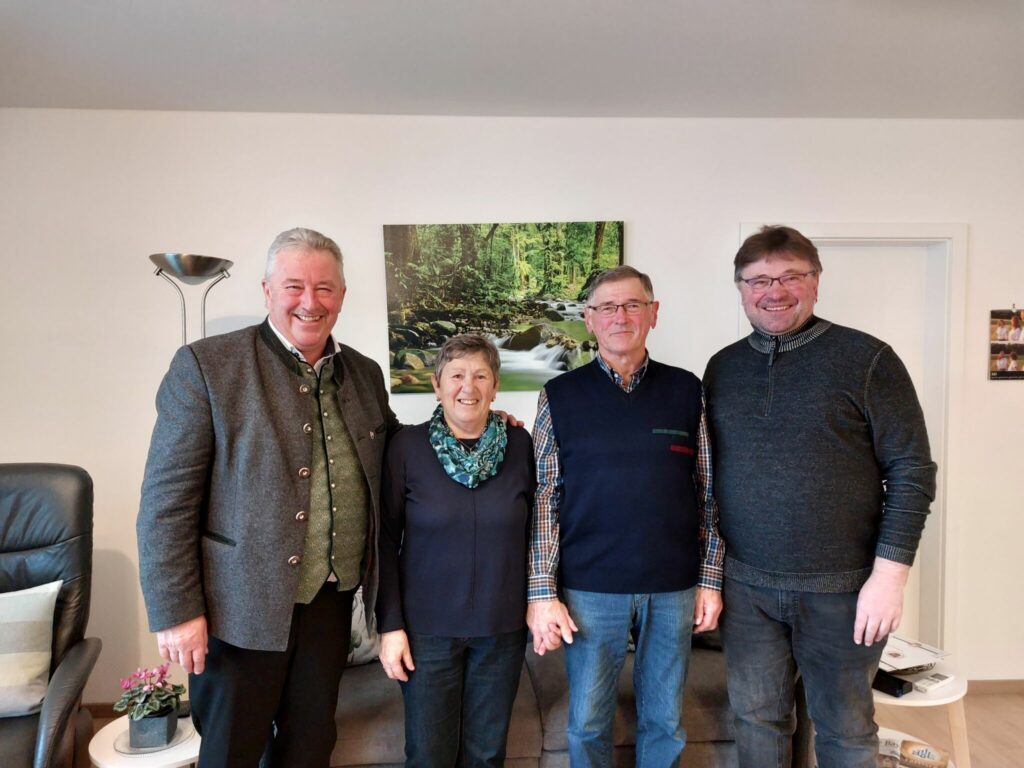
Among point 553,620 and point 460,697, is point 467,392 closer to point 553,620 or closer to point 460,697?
point 553,620

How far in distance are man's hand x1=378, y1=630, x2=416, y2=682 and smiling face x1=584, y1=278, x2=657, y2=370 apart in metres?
0.88

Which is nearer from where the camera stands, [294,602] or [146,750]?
[294,602]

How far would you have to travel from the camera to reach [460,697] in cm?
168

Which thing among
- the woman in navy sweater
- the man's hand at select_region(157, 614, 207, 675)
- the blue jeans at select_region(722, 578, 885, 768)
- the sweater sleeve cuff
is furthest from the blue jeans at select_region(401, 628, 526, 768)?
the sweater sleeve cuff

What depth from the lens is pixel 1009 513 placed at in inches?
122

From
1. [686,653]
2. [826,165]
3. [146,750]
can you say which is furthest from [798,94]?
[146,750]

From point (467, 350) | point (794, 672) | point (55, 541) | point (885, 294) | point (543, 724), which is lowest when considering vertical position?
point (543, 724)

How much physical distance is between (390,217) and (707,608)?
210 cm

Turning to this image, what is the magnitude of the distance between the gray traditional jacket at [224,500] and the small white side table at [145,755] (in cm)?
77

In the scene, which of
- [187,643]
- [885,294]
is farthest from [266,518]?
[885,294]

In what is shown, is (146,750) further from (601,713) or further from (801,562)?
(801,562)

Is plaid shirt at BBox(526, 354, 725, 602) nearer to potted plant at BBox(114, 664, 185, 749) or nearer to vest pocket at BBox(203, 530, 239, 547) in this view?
vest pocket at BBox(203, 530, 239, 547)

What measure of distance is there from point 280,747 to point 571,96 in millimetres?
2526

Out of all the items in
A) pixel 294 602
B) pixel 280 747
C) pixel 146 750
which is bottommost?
pixel 146 750
